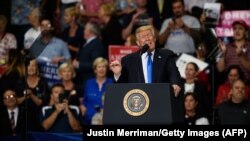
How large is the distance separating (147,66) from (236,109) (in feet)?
9.04

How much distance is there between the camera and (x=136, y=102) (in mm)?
7875

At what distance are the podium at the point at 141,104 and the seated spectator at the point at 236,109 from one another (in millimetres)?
3253

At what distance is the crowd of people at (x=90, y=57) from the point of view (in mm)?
11797

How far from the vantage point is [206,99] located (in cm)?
1203

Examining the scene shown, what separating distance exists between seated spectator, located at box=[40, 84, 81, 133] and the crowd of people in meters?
0.01

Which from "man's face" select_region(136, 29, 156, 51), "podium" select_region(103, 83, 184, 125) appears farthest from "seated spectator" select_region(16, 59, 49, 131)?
"podium" select_region(103, 83, 184, 125)

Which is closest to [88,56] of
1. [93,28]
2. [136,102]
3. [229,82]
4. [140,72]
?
[93,28]

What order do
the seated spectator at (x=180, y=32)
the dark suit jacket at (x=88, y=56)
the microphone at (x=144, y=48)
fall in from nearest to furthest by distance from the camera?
the microphone at (x=144, y=48) < the seated spectator at (x=180, y=32) < the dark suit jacket at (x=88, y=56)

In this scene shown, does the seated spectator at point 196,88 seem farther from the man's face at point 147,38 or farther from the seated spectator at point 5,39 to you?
the man's face at point 147,38

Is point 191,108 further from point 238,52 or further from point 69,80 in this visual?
point 69,80

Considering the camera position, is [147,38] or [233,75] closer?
[147,38]

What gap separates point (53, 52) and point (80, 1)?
116cm

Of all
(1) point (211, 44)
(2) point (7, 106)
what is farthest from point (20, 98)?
(1) point (211, 44)

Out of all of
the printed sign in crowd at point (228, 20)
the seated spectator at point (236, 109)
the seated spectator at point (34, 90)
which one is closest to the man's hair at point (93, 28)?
the seated spectator at point (34, 90)
